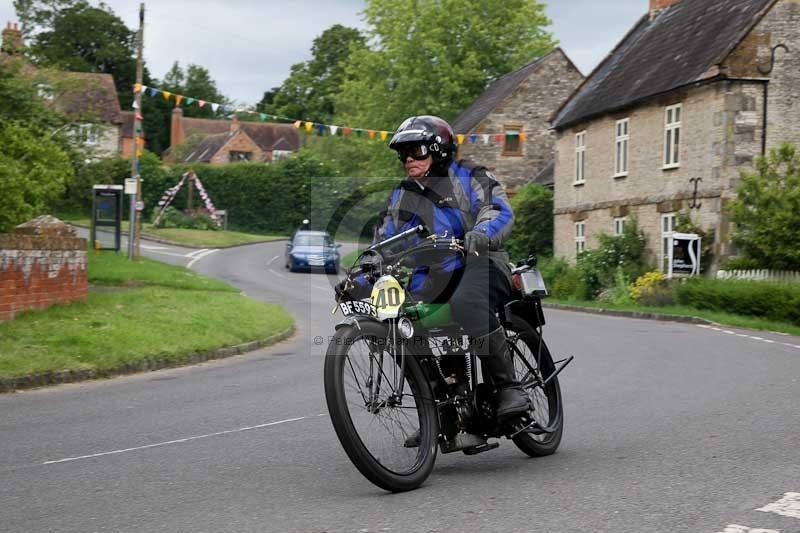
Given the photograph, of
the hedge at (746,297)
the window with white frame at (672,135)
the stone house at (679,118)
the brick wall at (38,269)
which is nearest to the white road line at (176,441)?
the brick wall at (38,269)

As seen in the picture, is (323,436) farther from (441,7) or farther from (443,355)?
(441,7)

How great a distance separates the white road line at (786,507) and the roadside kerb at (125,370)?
28.1 feet

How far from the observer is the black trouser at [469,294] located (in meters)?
6.01

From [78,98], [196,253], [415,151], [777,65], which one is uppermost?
[777,65]

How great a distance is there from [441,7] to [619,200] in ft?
85.5

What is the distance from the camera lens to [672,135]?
30359 mm

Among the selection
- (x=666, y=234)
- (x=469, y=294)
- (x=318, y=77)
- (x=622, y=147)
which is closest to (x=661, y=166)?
(x=666, y=234)

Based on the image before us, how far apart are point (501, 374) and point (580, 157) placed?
106 feet

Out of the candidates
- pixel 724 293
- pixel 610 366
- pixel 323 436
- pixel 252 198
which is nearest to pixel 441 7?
pixel 252 198

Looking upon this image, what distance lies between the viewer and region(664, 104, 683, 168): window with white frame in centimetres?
2994

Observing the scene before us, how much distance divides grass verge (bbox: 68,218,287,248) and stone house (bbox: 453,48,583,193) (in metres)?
14.4

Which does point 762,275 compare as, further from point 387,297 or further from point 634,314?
point 387,297

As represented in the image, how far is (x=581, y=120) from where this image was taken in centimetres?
3672

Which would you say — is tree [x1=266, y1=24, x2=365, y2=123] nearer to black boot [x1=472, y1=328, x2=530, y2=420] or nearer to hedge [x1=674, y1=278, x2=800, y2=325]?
hedge [x1=674, y1=278, x2=800, y2=325]
